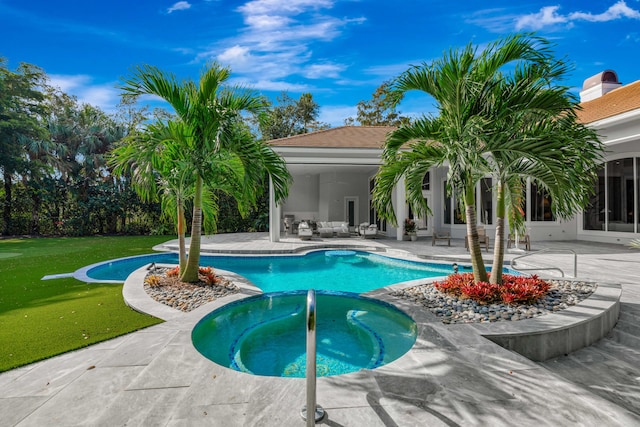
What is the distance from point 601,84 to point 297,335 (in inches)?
846

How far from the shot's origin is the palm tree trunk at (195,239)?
6148 millimetres

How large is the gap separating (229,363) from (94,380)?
131 centimetres

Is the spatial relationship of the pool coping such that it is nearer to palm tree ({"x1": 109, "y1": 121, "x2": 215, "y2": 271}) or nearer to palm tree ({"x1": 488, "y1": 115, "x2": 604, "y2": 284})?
palm tree ({"x1": 488, "y1": 115, "x2": 604, "y2": 284})

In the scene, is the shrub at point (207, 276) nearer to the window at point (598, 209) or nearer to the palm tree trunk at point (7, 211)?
the window at point (598, 209)

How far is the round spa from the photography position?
12.1 feet

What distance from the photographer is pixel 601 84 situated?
1678cm

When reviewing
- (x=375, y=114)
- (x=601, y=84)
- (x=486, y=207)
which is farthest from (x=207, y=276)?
(x=375, y=114)

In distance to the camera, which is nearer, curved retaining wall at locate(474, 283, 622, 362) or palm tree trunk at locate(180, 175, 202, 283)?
curved retaining wall at locate(474, 283, 622, 362)

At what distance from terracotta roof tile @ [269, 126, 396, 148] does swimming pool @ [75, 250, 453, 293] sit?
16.7 feet

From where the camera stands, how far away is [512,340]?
3.76 metres

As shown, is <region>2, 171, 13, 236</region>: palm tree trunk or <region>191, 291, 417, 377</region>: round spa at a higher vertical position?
<region>2, 171, 13, 236</region>: palm tree trunk

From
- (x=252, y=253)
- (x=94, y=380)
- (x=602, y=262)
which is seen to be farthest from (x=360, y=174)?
(x=94, y=380)

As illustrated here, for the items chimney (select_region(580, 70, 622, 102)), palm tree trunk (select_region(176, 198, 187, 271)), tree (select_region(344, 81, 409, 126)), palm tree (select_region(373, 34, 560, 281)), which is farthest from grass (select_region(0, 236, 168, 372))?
tree (select_region(344, 81, 409, 126))

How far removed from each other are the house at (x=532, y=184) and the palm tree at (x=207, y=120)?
4.42 meters
